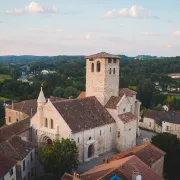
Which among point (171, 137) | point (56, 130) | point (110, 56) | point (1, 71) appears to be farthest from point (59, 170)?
point (1, 71)

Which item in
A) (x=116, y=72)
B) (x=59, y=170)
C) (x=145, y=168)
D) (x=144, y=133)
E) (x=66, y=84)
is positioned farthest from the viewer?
(x=66, y=84)

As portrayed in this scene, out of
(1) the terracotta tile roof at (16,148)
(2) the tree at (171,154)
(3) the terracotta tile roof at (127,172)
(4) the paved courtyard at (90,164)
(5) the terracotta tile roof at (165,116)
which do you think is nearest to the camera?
(3) the terracotta tile roof at (127,172)

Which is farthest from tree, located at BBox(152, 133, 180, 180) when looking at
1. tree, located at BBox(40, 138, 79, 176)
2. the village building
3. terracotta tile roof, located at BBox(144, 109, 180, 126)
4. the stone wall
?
the stone wall

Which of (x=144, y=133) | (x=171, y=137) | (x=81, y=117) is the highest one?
(x=81, y=117)


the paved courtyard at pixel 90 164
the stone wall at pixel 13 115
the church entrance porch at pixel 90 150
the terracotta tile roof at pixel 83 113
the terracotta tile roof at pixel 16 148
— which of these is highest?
the terracotta tile roof at pixel 83 113

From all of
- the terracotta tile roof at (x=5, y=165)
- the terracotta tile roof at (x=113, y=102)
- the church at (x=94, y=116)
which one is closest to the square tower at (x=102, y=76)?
the church at (x=94, y=116)

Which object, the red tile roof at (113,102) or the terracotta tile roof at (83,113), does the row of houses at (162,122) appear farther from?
the terracotta tile roof at (83,113)

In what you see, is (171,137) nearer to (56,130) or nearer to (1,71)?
(56,130)

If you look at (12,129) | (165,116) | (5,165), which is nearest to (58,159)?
(5,165)

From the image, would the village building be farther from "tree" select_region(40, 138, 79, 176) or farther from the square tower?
the square tower
